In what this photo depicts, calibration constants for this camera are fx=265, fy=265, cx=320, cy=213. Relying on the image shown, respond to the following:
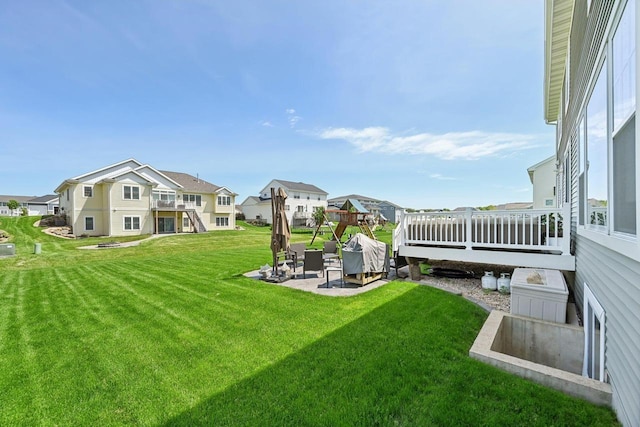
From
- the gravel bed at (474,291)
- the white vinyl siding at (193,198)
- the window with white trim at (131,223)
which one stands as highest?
the white vinyl siding at (193,198)

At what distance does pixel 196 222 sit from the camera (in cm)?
2900

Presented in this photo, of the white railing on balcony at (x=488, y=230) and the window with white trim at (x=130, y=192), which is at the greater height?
the window with white trim at (x=130, y=192)

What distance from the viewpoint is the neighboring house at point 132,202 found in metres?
23.1

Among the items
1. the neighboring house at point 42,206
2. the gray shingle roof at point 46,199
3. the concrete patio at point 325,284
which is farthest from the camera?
the gray shingle roof at point 46,199

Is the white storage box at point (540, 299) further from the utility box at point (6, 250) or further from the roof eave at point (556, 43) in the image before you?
the utility box at point (6, 250)

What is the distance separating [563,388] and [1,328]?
28.8ft

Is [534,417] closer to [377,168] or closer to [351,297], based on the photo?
[351,297]

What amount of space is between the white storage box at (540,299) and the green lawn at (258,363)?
82 centimetres

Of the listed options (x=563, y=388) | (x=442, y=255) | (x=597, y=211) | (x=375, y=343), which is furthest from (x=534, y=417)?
(x=442, y=255)

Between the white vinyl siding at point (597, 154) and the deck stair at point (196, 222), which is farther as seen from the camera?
the deck stair at point (196, 222)

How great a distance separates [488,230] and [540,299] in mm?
2654

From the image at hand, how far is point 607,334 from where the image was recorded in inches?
110

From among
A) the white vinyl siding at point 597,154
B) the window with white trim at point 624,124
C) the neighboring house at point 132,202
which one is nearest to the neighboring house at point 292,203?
the neighboring house at point 132,202

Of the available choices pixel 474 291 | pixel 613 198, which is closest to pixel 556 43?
pixel 474 291
